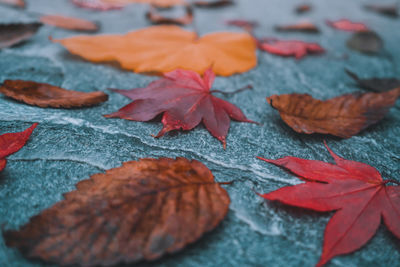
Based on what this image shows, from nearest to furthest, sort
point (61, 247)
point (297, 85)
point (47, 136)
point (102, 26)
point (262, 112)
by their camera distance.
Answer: point (61, 247) < point (47, 136) < point (262, 112) < point (297, 85) < point (102, 26)

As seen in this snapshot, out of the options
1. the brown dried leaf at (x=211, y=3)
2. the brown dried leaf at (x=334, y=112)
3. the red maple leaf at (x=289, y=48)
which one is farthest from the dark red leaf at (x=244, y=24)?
the brown dried leaf at (x=334, y=112)

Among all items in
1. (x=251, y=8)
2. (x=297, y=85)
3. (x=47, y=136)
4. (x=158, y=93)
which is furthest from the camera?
(x=251, y=8)

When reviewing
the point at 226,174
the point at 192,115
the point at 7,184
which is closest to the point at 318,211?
the point at 226,174

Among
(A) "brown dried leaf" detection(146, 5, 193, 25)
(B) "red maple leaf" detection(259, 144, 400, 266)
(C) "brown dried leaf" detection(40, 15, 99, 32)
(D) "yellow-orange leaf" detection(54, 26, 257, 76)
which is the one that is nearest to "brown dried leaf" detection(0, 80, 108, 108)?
(D) "yellow-orange leaf" detection(54, 26, 257, 76)

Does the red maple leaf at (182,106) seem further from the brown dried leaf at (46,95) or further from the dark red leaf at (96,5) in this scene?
the dark red leaf at (96,5)

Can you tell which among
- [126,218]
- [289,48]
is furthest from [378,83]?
[126,218]

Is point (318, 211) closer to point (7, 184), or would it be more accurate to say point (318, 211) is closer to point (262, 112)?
point (262, 112)
